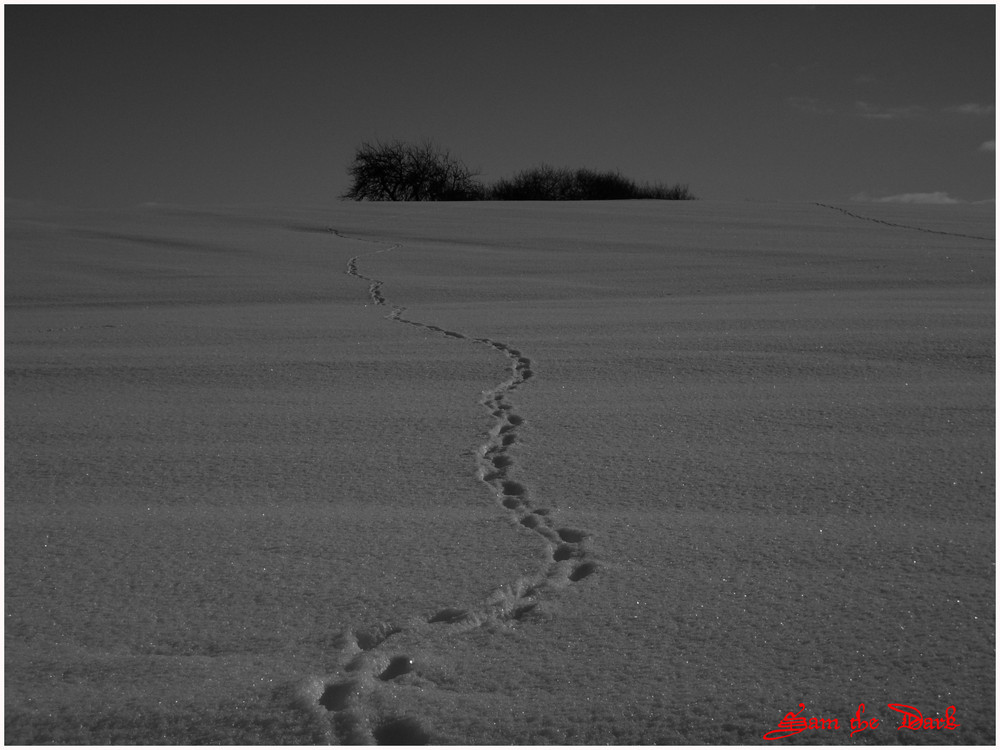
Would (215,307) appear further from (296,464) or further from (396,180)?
(396,180)

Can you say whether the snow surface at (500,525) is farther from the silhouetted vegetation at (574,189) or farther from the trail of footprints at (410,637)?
the silhouetted vegetation at (574,189)

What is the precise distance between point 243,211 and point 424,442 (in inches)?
300

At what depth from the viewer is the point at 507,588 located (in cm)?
116

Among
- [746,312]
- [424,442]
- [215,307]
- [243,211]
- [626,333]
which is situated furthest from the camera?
[243,211]

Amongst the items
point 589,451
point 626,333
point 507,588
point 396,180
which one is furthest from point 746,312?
point 396,180

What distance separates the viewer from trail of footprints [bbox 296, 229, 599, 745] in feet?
2.97

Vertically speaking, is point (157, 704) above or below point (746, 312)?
below

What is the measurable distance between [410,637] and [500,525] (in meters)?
0.35

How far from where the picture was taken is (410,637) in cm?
105
